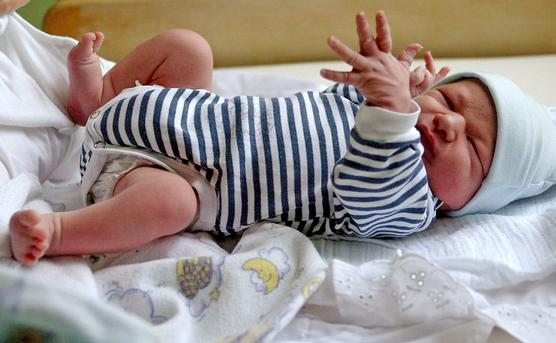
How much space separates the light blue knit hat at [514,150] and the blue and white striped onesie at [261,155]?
0.08 m

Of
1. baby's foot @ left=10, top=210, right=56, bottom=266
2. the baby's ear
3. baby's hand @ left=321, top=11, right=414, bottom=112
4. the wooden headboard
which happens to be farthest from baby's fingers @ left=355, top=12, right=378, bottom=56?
the wooden headboard

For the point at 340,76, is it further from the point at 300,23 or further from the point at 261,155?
the point at 300,23

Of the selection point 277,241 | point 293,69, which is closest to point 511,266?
point 277,241

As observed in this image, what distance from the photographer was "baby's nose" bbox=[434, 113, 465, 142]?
0.89 metres

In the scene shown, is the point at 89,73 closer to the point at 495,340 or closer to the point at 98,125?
the point at 98,125

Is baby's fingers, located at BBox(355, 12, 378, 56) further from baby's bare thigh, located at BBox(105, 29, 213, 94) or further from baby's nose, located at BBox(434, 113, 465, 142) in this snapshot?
baby's bare thigh, located at BBox(105, 29, 213, 94)

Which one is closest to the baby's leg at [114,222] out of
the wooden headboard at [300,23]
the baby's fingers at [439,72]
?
the baby's fingers at [439,72]

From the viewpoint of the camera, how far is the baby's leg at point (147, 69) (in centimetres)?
100

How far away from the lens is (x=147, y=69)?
1026 mm

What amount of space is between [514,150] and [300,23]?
67 cm

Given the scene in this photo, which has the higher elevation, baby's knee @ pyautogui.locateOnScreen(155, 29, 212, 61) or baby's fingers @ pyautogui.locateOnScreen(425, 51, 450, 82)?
baby's knee @ pyautogui.locateOnScreen(155, 29, 212, 61)

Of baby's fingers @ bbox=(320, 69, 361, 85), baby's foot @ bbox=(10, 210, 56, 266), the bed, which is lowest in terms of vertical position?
the bed

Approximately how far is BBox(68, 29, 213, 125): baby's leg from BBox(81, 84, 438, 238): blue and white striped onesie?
0.26 ft

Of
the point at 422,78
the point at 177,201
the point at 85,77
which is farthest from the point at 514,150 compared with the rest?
the point at 85,77
